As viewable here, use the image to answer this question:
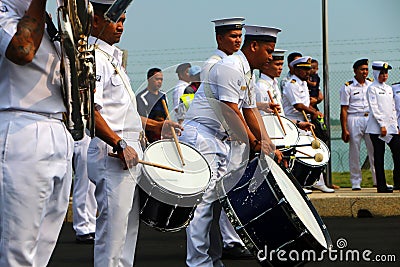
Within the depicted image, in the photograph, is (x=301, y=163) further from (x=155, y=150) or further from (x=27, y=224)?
(x=27, y=224)

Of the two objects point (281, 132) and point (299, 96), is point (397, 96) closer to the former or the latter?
point (299, 96)

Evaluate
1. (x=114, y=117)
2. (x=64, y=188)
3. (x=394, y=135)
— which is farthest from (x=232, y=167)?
(x=394, y=135)

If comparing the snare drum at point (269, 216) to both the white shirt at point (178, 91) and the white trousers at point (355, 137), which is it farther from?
the white trousers at point (355, 137)

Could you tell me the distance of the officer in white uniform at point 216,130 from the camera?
6.51 meters

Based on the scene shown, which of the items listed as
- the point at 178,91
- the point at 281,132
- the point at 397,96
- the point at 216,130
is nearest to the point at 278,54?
the point at 281,132

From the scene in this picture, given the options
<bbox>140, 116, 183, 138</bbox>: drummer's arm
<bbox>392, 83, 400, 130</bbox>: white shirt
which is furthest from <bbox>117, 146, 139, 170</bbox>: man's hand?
<bbox>392, 83, 400, 130</bbox>: white shirt

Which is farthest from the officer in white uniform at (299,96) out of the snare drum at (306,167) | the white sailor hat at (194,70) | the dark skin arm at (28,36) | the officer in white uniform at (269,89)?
the dark skin arm at (28,36)

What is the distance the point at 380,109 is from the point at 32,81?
32.5 ft

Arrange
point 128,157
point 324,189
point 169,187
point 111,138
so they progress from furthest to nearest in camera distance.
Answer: point 324,189
point 169,187
point 128,157
point 111,138

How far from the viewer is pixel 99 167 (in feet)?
16.7

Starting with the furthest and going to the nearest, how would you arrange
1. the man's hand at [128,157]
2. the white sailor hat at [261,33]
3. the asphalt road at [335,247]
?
the asphalt road at [335,247] → the white sailor hat at [261,33] → the man's hand at [128,157]

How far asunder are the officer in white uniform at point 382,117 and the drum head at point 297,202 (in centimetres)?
679

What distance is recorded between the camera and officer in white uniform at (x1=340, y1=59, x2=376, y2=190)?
13.8m

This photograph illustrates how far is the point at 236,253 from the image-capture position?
7738 mm
